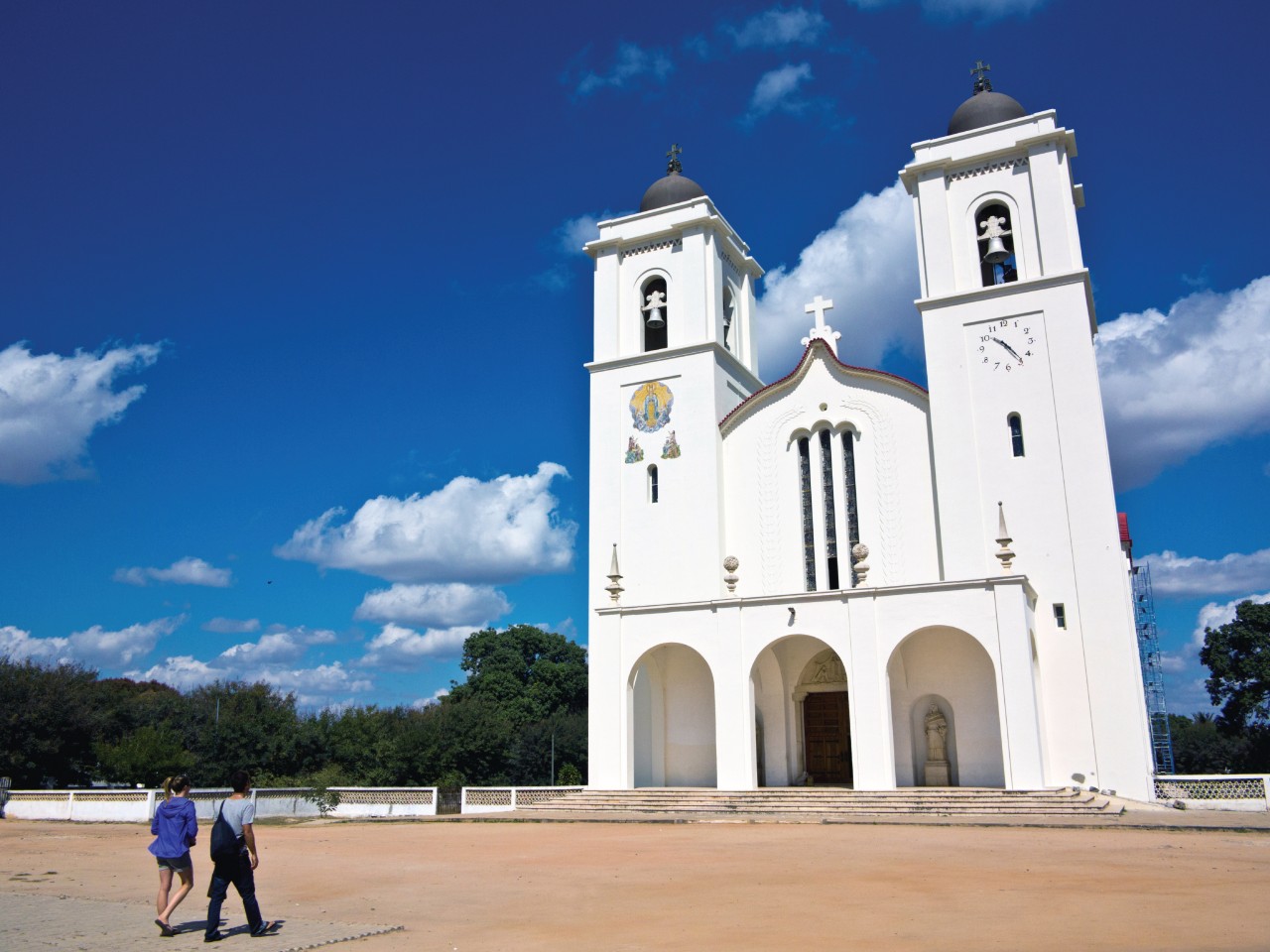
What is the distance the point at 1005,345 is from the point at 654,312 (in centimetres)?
964

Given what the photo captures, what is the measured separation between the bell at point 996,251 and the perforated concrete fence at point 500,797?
53.6 feet

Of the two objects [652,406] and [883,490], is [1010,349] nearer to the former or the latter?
[883,490]

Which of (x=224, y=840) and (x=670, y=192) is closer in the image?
(x=224, y=840)

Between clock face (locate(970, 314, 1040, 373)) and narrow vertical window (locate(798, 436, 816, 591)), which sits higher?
clock face (locate(970, 314, 1040, 373))

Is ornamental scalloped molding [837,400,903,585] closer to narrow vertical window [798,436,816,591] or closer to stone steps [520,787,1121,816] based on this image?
narrow vertical window [798,436,816,591]

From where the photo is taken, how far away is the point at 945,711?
902 inches

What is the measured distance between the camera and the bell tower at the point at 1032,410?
21.2 meters

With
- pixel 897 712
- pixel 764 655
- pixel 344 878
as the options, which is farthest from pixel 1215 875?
pixel 764 655

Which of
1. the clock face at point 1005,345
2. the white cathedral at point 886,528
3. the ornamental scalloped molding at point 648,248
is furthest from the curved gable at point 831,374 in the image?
the ornamental scalloped molding at point 648,248

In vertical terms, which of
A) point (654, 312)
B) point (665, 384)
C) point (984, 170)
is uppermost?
point (984, 170)

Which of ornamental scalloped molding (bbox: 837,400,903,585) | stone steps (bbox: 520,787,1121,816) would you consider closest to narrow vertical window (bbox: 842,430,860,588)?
ornamental scalloped molding (bbox: 837,400,903,585)

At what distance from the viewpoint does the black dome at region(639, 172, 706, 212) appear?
98.4ft

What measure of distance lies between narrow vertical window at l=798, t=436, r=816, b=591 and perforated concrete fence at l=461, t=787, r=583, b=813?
26.0 feet

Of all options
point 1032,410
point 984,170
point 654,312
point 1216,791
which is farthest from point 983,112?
point 1216,791
